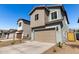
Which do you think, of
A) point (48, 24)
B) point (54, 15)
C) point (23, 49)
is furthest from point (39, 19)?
point (23, 49)

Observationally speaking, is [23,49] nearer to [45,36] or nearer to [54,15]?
[45,36]

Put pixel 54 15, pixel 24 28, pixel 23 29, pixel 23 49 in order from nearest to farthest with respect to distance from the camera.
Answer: pixel 23 49 < pixel 54 15 < pixel 23 29 < pixel 24 28

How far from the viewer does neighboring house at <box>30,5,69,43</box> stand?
37.2ft

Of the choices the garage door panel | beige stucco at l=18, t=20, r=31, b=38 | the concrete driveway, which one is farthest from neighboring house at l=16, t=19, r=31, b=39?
the concrete driveway

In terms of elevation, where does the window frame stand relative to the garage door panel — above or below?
above

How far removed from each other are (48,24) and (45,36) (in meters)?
1.82

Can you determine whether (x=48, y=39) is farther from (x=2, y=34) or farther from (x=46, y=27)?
(x=2, y=34)

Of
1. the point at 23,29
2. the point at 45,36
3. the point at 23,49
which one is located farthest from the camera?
the point at 23,29

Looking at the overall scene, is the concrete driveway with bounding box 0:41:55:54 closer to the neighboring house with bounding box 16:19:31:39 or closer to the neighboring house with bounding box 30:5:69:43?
the neighboring house with bounding box 30:5:69:43

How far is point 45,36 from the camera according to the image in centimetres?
1251

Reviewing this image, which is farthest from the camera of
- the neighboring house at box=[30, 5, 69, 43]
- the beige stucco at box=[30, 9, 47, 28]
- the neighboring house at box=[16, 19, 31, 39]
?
the neighboring house at box=[16, 19, 31, 39]

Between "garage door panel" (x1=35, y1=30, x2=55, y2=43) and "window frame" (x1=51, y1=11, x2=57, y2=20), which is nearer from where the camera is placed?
"garage door panel" (x1=35, y1=30, x2=55, y2=43)

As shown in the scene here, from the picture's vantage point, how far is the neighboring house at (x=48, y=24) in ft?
37.2
